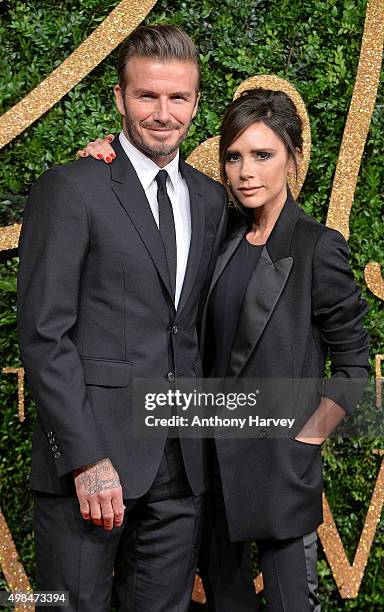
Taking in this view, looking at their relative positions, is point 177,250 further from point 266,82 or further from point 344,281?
point 266,82

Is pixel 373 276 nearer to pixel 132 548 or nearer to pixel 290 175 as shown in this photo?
pixel 290 175

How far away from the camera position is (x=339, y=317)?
223cm

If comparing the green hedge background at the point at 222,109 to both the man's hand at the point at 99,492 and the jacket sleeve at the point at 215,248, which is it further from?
the man's hand at the point at 99,492

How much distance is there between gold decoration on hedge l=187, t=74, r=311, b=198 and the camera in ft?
9.24

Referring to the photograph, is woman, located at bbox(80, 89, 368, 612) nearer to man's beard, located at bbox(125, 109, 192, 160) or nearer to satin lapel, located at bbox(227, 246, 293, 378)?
satin lapel, located at bbox(227, 246, 293, 378)

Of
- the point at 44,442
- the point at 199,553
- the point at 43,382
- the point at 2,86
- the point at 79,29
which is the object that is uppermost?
the point at 79,29

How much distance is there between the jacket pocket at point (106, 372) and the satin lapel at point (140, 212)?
0.68 ft

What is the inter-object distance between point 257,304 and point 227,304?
90mm

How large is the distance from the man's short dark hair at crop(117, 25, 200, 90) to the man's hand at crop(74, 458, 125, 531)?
90cm

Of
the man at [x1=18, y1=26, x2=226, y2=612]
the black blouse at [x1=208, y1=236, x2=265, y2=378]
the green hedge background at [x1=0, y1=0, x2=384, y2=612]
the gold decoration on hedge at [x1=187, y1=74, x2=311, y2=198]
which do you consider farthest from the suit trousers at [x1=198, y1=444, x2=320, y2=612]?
the gold decoration on hedge at [x1=187, y1=74, x2=311, y2=198]

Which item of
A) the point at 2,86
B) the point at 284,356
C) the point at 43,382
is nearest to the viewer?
the point at 43,382

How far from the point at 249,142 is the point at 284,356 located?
57cm

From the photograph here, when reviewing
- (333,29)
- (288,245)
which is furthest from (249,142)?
(333,29)

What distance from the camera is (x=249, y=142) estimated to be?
231cm
